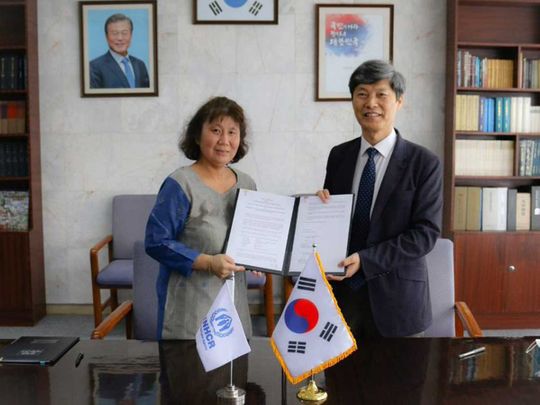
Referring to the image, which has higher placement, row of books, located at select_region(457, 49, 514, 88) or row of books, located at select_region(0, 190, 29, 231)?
row of books, located at select_region(457, 49, 514, 88)

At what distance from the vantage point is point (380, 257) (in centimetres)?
187

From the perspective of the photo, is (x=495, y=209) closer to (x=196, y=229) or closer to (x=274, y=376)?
(x=196, y=229)

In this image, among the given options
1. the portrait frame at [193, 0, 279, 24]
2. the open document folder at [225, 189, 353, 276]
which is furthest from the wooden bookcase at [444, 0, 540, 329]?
the open document folder at [225, 189, 353, 276]

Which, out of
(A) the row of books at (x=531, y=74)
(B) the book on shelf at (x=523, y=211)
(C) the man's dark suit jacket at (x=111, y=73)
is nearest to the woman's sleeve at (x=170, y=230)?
(C) the man's dark suit jacket at (x=111, y=73)

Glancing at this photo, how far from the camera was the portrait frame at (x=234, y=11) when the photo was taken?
4293mm

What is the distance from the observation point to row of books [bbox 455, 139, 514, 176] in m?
4.24

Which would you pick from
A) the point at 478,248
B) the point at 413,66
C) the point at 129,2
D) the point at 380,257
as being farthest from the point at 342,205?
the point at 129,2

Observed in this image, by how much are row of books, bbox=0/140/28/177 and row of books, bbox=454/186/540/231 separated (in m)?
3.38

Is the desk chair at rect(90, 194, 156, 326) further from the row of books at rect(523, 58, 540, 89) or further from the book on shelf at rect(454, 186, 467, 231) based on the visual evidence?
the row of books at rect(523, 58, 540, 89)

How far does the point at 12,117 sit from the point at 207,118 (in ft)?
9.85

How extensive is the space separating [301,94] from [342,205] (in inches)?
105

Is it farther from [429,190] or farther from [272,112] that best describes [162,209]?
[272,112]

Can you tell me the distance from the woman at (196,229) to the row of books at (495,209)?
9.23 feet

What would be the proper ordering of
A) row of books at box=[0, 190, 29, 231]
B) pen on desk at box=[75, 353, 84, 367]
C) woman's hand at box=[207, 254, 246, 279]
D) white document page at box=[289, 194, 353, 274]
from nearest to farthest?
pen on desk at box=[75, 353, 84, 367]
woman's hand at box=[207, 254, 246, 279]
white document page at box=[289, 194, 353, 274]
row of books at box=[0, 190, 29, 231]
